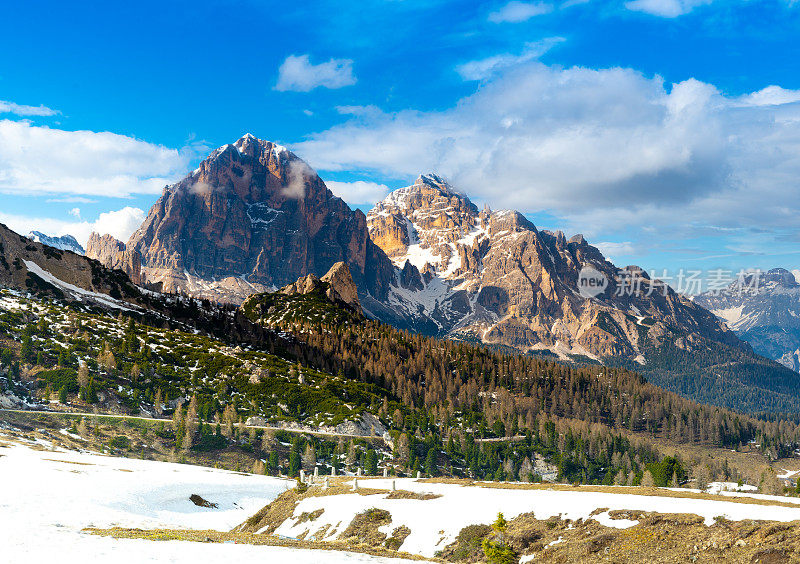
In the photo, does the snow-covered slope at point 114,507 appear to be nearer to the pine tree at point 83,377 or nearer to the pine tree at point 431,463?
the pine tree at point 83,377

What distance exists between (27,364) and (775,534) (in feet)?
553

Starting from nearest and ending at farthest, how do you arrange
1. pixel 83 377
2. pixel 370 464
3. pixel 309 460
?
pixel 309 460, pixel 370 464, pixel 83 377

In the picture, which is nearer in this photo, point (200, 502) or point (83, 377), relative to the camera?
point (200, 502)

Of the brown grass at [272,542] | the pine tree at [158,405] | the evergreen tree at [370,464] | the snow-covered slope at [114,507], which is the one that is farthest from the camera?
the pine tree at [158,405]

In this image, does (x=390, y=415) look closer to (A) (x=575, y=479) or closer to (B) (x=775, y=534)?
(A) (x=575, y=479)

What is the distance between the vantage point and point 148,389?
153 meters

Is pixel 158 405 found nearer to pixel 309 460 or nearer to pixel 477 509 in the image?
pixel 309 460

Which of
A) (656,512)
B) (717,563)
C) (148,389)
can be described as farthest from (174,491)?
(148,389)

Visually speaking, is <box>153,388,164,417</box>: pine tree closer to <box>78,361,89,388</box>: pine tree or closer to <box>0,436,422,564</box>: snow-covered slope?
<box>78,361,89,388</box>: pine tree

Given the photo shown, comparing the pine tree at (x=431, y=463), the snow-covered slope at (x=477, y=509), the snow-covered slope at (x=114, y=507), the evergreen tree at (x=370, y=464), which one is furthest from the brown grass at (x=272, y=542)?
the pine tree at (x=431, y=463)

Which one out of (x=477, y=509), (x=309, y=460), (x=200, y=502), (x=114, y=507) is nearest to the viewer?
(x=477, y=509)

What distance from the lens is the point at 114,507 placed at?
156 feet

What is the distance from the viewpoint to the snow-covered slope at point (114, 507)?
1068 inches

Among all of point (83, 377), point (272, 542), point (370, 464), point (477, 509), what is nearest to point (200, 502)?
point (272, 542)
